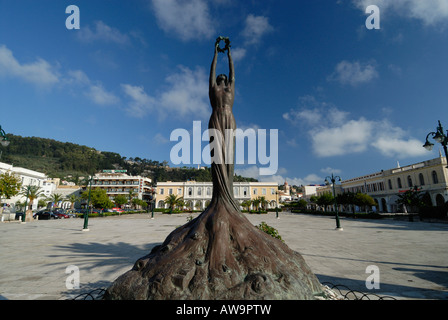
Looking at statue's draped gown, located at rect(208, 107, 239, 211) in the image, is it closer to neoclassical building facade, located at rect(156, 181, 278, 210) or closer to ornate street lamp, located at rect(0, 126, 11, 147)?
ornate street lamp, located at rect(0, 126, 11, 147)

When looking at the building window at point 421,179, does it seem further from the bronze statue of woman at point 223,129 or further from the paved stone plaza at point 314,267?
the bronze statue of woman at point 223,129

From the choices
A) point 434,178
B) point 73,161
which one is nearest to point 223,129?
point 434,178

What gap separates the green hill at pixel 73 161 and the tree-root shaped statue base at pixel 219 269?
284 ft

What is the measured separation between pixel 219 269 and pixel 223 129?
282cm

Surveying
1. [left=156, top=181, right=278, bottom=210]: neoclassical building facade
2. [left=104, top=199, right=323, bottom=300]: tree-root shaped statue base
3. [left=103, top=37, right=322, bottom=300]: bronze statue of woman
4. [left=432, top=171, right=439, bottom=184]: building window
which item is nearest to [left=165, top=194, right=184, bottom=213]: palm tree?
[left=156, top=181, right=278, bottom=210]: neoclassical building facade

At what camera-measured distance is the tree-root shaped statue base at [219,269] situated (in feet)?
10.6

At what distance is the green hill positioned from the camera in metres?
98.2

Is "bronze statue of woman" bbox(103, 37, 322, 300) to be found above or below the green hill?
Result: below

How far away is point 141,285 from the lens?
341cm

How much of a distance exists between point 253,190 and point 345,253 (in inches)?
2174

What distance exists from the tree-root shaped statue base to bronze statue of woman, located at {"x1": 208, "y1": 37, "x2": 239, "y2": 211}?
50cm
